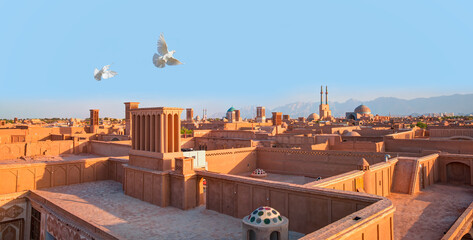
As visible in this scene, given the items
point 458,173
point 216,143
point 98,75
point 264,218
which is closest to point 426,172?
point 458,173

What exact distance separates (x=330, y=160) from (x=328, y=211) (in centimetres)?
1279

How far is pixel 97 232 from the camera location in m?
11.9

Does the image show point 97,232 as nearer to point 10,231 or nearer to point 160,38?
point 10,231

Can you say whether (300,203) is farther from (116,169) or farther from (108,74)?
(108,74)

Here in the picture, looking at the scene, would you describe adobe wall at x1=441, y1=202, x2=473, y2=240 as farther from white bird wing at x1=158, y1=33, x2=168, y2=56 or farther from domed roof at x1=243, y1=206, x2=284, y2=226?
white bird wing at x1=158, y1=33, x2=168, y2=56

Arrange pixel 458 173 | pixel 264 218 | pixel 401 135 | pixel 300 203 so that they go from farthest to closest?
pixel 401 135 → pixel 458 173 → pixel 300 203 → pixel 264 218

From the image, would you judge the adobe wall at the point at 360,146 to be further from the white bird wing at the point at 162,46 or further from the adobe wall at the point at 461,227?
the white bird wing at the point at 162,46

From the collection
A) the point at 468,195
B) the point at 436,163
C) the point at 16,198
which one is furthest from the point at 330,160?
the point at 16,198

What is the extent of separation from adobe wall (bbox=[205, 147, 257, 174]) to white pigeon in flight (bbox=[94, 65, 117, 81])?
865 cm

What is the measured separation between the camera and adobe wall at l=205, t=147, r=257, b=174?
24.2m

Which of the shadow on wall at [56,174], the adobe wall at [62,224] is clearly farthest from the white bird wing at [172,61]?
the adobe wall at [62,224]

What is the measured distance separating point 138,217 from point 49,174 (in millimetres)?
8861

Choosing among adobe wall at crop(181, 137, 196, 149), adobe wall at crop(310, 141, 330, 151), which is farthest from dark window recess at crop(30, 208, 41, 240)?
adobe wall at crop(310, 141, 330, 151)

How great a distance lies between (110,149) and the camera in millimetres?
29984
